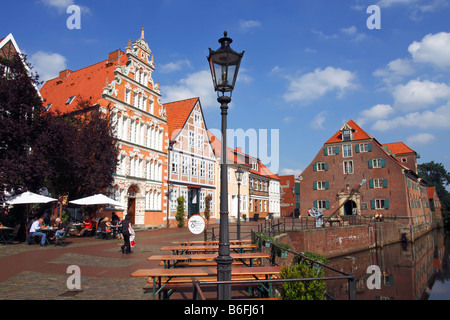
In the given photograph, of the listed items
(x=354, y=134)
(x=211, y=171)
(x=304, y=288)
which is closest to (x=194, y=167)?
(x=211, y=171)

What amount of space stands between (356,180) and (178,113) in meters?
25.0

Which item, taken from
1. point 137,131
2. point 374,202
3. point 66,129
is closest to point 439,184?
point 374,202

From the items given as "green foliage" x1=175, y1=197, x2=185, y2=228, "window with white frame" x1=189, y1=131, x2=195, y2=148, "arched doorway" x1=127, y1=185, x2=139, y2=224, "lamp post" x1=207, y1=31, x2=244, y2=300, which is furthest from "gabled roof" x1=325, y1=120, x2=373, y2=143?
"lamp post" x1=207, y1=31, x2=244, y2=300

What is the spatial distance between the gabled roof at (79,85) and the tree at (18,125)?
889 centimetres

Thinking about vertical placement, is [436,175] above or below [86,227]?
above

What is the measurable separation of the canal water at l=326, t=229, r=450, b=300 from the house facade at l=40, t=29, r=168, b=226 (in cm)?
1598

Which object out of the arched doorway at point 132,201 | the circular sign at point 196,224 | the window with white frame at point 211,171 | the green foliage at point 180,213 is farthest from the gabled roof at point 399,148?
the circular sign at point 196,224

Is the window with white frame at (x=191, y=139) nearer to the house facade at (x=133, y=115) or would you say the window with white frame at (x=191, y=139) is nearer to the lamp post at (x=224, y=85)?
the house facade at (x=133, y=115)

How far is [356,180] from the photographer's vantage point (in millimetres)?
44625

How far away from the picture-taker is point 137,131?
94.2 feet

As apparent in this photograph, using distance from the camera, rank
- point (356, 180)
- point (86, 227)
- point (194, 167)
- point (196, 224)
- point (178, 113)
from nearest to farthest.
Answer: point (196, 224) < point (86, 227) < point (194, 167) < point (178, 113) < point (356, 180)

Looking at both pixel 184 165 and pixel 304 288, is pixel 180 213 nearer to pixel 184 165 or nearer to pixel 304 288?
pixel 184 165

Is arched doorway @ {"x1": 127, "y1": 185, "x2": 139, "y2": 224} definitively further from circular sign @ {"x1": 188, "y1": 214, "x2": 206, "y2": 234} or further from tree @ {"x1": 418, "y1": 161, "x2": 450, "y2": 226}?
tree @ {"x1": 418, "y1": 161, "x2": 450, "y2": 226}

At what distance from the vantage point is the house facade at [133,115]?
26469 mm
